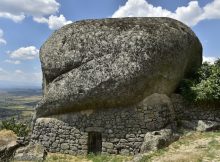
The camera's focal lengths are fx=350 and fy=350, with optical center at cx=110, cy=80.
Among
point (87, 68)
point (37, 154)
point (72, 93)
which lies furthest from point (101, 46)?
point (37, 154)

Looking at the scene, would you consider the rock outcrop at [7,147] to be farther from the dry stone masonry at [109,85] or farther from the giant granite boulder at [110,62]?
the giant granite boulder at [110,62]

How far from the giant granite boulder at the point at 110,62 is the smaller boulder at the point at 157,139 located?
75.1 inches

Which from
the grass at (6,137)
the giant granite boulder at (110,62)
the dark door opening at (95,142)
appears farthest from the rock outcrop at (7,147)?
the dark door opening at (95,142)

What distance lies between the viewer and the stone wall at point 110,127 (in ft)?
54.8

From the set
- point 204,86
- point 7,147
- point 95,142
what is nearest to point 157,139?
point 95,142

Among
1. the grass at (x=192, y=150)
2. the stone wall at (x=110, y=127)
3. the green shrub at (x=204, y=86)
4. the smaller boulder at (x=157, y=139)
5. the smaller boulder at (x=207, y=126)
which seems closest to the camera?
the grass at (x=192, y=150)

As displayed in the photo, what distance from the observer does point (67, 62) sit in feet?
57.4

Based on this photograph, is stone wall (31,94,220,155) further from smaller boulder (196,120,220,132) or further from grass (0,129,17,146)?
grass (0,129,17,146)

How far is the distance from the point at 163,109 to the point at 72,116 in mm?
4539

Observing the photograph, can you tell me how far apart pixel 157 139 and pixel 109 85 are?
3388mm

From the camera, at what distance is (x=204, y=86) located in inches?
701

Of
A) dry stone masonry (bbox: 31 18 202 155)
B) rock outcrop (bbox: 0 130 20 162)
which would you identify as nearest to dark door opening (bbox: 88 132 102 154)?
dry stone masonry (bbox: 31 18 202 155)

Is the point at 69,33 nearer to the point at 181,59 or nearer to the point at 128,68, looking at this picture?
the point at 128,68

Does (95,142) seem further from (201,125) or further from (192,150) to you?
(201,125)
